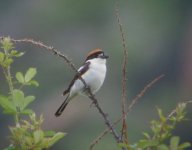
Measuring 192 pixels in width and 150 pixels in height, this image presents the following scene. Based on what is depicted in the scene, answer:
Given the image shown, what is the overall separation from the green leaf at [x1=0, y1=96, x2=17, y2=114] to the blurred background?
12277mm

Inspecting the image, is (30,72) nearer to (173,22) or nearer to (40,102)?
(40,102)

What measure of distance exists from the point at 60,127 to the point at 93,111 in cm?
125

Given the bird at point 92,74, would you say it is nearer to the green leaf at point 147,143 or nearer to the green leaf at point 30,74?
the green leaf at point 30,74

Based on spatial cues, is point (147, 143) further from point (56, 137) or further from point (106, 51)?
point (106, 51)

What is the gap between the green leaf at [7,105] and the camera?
2090 millimetres

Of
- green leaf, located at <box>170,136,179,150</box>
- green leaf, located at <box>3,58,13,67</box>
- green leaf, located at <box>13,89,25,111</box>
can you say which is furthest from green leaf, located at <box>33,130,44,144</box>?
green leaf, located at <box>170,136,179,150</box>

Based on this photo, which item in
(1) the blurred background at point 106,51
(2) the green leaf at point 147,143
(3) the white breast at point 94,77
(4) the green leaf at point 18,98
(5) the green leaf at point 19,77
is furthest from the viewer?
(1) the blurred background at point 106,51

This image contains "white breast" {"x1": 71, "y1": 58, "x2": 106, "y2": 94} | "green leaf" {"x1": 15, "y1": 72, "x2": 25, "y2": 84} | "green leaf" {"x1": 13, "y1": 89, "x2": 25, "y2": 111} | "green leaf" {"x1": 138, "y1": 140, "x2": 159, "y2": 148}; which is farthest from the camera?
"white breast" {"x1": 71, "y1": 58, "x2": 106, "y2": 94}

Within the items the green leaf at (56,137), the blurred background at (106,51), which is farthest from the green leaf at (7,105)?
the blurred background at (106,51)

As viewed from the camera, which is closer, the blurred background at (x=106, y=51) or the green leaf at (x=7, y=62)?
the green leaf at (x=7, y=62)

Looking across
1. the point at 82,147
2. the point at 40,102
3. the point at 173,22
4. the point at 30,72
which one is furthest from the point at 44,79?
the point at 30,72

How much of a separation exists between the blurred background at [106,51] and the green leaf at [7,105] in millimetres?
12277

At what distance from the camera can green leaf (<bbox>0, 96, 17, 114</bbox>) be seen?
6.86 ft

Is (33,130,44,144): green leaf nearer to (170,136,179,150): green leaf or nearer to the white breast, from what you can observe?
(170,136,179,150): green leaf
